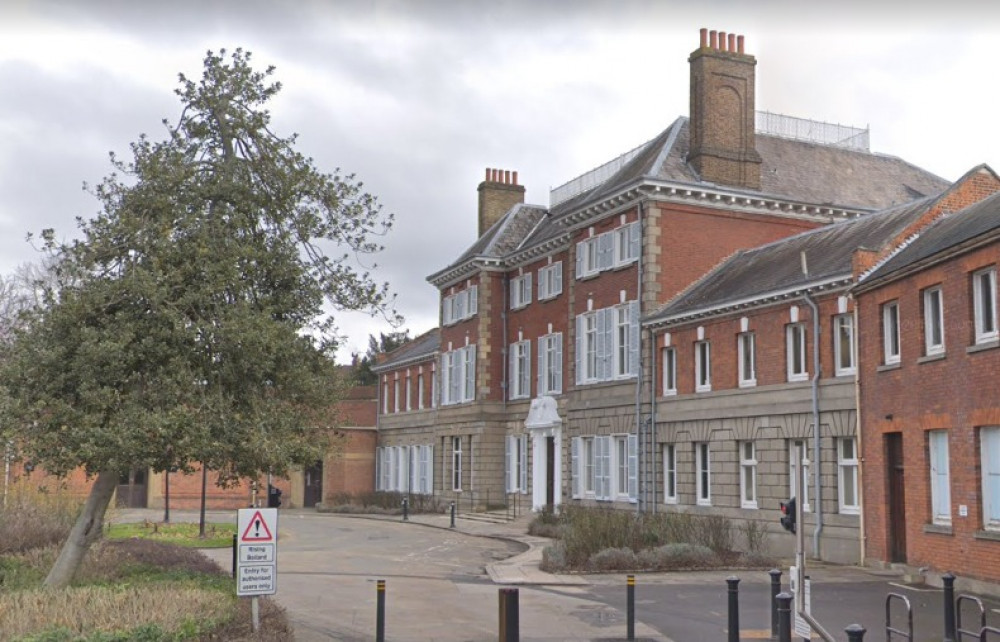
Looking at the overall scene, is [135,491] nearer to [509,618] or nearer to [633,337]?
[633,337]

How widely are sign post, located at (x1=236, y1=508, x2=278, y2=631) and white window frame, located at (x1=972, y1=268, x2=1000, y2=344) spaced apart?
42.1ft

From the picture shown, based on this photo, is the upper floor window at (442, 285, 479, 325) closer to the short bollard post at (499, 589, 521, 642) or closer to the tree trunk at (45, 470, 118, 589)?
the tree trunk at (45, 470, 118, 589)

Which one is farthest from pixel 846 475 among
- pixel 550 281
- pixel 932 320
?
pixel 550 281

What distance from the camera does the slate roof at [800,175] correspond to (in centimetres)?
3441

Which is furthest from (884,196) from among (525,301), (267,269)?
(267,269)

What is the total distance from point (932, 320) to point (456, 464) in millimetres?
29528

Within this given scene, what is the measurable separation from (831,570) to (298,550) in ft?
45.6

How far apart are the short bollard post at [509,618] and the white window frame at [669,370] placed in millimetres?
20646

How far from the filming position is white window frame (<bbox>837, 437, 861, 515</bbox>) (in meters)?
24.5

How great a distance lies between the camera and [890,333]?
2295cm

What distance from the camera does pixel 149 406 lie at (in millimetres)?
14172

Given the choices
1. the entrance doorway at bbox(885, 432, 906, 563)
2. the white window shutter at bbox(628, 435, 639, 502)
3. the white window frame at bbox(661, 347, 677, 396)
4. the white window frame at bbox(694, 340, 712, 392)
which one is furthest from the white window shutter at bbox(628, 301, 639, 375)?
the entrance doorway at bbox(885, 432, 906, 563)

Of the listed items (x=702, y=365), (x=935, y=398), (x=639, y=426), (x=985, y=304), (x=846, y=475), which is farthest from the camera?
(x=639, y=426)

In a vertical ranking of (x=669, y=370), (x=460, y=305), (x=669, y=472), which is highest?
(x=460, y=305)
